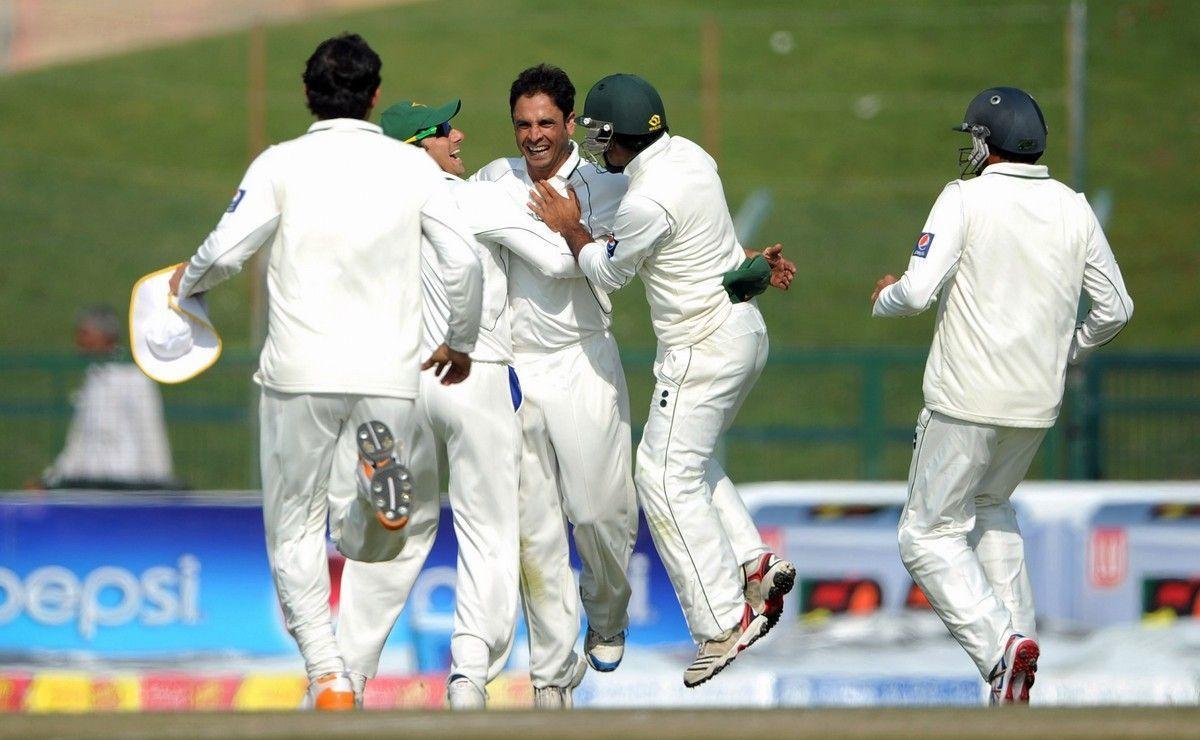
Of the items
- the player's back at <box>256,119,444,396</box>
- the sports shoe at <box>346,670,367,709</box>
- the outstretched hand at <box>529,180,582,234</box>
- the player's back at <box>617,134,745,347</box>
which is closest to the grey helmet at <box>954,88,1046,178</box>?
the player's back at <box>617,134,745,347</box>

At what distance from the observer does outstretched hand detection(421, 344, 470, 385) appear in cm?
643

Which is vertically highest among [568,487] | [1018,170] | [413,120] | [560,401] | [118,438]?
[413,120]

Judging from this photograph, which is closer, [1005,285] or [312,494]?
[312,494]

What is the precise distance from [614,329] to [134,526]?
10.8 metres

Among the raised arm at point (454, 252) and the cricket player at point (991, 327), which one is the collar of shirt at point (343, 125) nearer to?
the raised arm at point (454, 252)

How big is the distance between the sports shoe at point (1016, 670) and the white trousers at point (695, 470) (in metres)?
1.00

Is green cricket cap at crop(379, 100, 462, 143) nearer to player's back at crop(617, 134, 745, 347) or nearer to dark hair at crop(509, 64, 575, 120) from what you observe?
dark hair at crop(509, 64, 575, 120)

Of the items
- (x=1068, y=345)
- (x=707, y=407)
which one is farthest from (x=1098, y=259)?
(x=707, y=407)

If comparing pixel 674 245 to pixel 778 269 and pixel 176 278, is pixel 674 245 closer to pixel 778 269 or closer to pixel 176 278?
pixel 778 269

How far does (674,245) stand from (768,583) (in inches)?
53.8

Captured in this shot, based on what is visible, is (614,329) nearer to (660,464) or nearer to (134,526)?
(134,526)

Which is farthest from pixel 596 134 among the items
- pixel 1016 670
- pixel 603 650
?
pixel 1016 670

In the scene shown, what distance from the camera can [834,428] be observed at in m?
13.6

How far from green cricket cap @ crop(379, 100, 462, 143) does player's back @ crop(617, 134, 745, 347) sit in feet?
2.56
